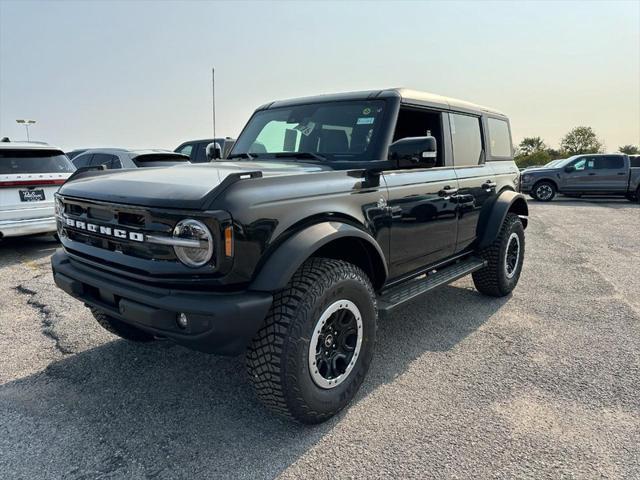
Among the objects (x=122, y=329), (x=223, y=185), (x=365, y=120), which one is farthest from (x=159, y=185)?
(x=365, y=120)

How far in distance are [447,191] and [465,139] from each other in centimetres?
83

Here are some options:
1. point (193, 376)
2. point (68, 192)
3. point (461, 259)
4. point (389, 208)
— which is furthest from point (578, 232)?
point (68, 192)

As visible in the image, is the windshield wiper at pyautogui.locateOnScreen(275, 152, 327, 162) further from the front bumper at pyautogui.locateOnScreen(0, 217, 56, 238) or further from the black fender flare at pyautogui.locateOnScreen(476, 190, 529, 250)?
the front bumper at pyautogui.locateOnScreen(0, 217, 56, 238)

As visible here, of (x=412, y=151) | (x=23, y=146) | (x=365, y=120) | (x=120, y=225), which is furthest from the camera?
(x=23, y=146)

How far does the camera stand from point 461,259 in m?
4.50

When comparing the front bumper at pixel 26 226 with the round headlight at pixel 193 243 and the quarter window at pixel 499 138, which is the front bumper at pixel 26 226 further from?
the quarter window at pixel 499 138

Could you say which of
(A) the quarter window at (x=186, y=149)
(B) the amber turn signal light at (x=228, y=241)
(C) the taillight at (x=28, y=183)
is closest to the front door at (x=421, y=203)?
(B) the amber turn signal light at (x=228, y=241)

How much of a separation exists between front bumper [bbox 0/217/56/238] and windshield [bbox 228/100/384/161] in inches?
163

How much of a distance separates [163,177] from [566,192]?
17.3m

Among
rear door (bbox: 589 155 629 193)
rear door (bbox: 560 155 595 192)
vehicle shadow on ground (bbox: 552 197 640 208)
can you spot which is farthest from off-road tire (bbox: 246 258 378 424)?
rear door (bbox: 589 155 629 193)

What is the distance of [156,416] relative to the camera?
2.67 metres

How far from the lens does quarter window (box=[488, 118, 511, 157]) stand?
4.91m

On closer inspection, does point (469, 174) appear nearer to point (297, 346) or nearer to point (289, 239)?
point (289, 239)

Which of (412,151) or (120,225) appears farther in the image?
(412,151)
